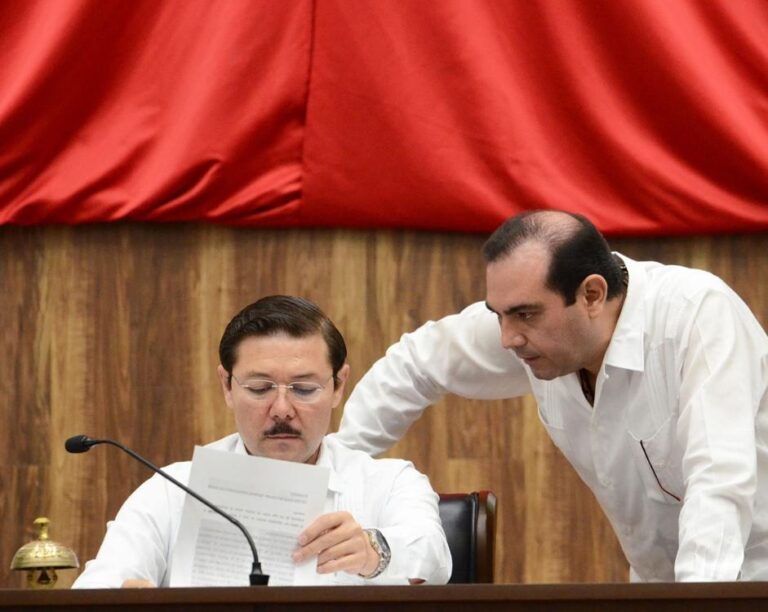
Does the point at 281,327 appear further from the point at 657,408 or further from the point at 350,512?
the point at 657,408

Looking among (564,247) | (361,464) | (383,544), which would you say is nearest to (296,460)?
(361,464)

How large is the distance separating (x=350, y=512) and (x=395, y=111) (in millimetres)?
1513

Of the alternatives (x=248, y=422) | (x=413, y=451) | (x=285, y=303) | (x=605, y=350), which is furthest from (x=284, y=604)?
(x=413, y=451)

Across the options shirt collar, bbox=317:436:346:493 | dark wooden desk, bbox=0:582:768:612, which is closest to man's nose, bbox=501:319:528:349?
shirt collar, bbox=317:436:346:493

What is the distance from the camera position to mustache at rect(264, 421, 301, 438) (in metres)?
2.44

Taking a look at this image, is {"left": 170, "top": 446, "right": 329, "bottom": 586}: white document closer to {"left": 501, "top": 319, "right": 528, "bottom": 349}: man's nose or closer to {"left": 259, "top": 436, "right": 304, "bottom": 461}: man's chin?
{"left": 259, "top": 436, "right": 304, "bottom": 461}: man's chin

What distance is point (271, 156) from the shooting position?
3.67m

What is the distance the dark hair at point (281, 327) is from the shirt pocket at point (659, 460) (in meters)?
0.66

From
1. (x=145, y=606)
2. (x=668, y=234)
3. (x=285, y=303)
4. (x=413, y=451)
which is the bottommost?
(x=145, y=606)

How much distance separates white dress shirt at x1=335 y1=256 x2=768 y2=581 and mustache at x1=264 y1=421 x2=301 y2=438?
65cm

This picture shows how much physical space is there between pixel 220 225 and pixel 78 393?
0.59 m

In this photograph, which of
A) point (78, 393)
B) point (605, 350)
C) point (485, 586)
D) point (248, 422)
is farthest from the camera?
point (78, 393)

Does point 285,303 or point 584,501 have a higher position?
point 285,303

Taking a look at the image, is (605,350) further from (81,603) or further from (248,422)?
(81,603)
